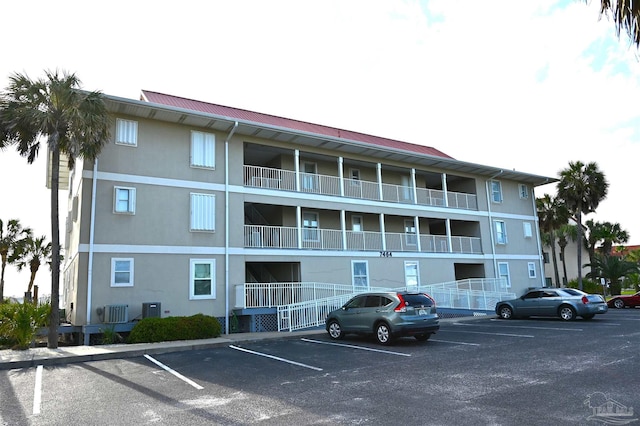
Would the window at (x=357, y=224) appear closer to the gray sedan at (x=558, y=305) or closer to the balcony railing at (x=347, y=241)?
the balcony railing at (x=347, y=241)

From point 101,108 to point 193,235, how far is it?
5810 millimetres

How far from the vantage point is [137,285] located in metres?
16.3

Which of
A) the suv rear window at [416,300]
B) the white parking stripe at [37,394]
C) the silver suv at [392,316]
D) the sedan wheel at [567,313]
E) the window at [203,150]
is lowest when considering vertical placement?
the white parking stripe at [37,394]

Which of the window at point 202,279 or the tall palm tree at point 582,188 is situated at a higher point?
the tall palm tree at point 582,188

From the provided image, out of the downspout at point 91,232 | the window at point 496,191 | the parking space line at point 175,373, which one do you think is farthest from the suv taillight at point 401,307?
the window at point 496,191

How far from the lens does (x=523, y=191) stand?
3078 centimetres

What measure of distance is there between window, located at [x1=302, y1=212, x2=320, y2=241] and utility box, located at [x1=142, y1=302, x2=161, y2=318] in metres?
7.83

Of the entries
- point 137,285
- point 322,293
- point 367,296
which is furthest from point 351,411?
point 322,293

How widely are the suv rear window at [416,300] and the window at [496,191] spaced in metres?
17.7

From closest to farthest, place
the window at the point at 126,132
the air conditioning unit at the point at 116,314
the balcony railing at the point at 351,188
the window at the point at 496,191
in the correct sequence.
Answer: the air conditioning unit at the point at 116,314, the window at the point at 126,132, the balcony railing at the point at 351,188, the window at the point at 496,191

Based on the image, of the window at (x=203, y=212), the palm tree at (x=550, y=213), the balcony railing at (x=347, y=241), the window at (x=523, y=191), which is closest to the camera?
the window at (x=203, y=212)

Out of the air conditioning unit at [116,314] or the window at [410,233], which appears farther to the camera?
the window at [410,233]

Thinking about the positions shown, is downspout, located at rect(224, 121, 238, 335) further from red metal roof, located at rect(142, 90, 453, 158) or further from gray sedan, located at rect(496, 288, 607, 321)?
gray sedan, located at rect(496, 288, 607, 321)

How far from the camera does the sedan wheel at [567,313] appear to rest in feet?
60.3
